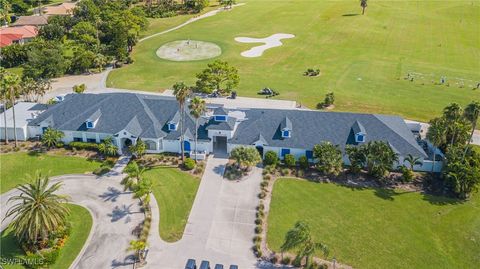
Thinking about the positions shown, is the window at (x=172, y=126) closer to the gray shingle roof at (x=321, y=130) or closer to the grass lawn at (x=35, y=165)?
the gray shingle roof at (x=321, y=130)

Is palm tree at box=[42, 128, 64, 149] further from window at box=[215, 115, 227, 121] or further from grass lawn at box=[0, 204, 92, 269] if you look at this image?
window at box=[215, 115, 227, 121]

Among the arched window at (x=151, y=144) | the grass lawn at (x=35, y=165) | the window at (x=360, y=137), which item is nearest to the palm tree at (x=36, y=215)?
the grass lawn at (x=35, y=165)

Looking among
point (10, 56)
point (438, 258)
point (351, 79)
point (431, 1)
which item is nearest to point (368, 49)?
point (351, 79)

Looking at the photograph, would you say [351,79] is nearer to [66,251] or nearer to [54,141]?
[54,141]

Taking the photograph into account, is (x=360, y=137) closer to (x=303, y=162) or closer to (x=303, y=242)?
(x=303, y=162)

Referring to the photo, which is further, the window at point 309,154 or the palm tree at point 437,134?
the window at point 309,154
